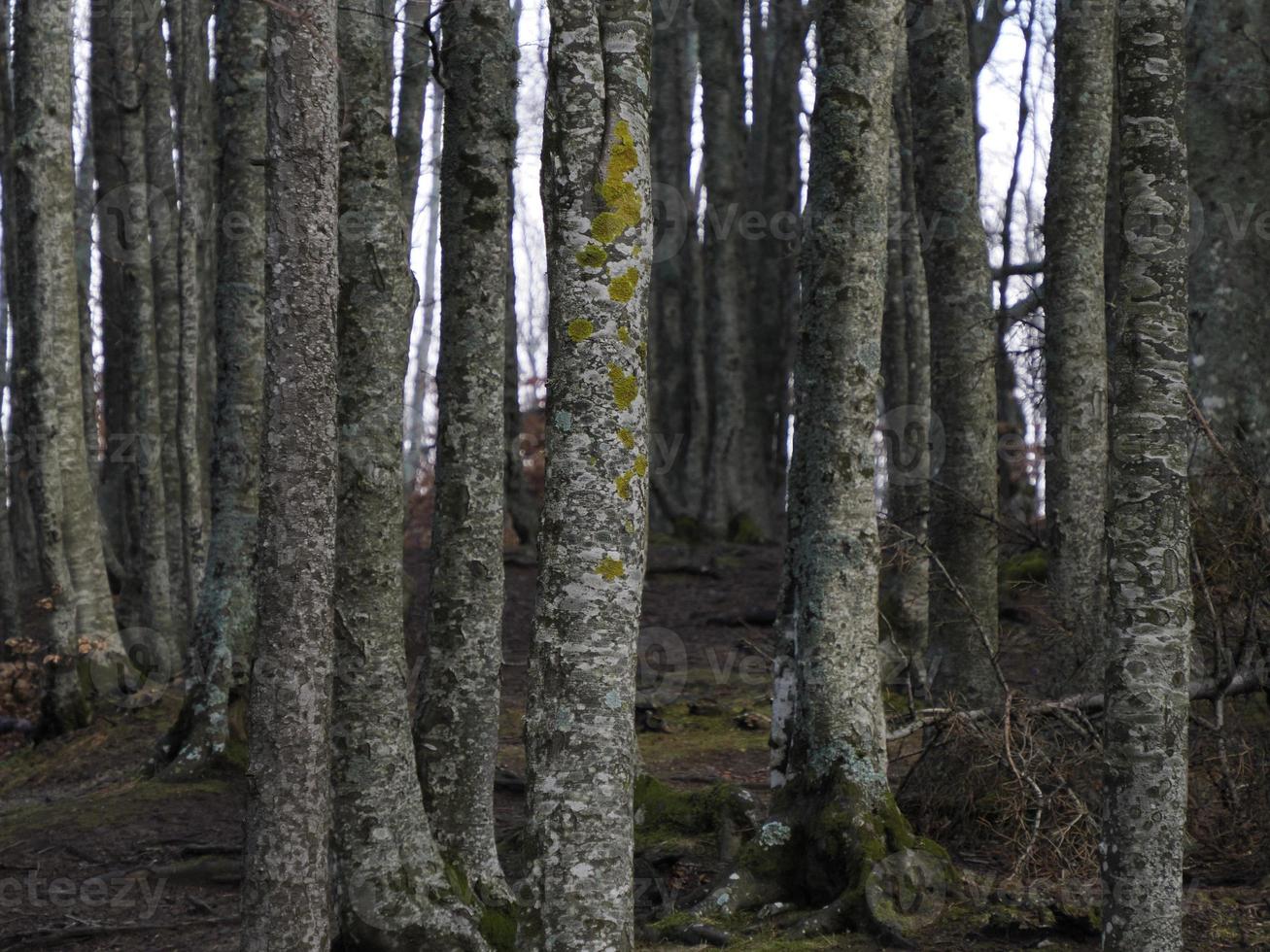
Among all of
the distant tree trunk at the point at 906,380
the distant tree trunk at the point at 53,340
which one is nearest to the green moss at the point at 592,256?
the distant tree trunk at the point at 906,380

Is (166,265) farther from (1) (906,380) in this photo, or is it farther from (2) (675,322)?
(1) (906,380)

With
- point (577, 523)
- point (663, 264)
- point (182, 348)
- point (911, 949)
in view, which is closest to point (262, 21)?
point (182, 348)

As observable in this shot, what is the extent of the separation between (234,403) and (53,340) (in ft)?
9.42

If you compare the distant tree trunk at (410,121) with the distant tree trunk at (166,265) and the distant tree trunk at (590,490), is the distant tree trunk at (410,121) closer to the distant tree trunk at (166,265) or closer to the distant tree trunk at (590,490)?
the distant tree trunk at (166,265)

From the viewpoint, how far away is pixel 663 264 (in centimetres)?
2306

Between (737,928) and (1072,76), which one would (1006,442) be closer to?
(1072,76)

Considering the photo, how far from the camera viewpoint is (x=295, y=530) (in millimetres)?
5105

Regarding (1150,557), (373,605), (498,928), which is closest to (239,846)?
(498,928)

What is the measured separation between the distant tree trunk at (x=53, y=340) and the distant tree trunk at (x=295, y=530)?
24.2ft

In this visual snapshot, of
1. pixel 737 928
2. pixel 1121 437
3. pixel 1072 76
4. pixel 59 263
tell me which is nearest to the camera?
pixel 1121 437

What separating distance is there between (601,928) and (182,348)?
36.4 ft

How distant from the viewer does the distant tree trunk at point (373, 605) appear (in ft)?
18.7

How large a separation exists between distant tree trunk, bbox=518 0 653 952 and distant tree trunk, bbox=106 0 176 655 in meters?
10.7

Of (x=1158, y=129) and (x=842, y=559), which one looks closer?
(x=1158, y=129)
